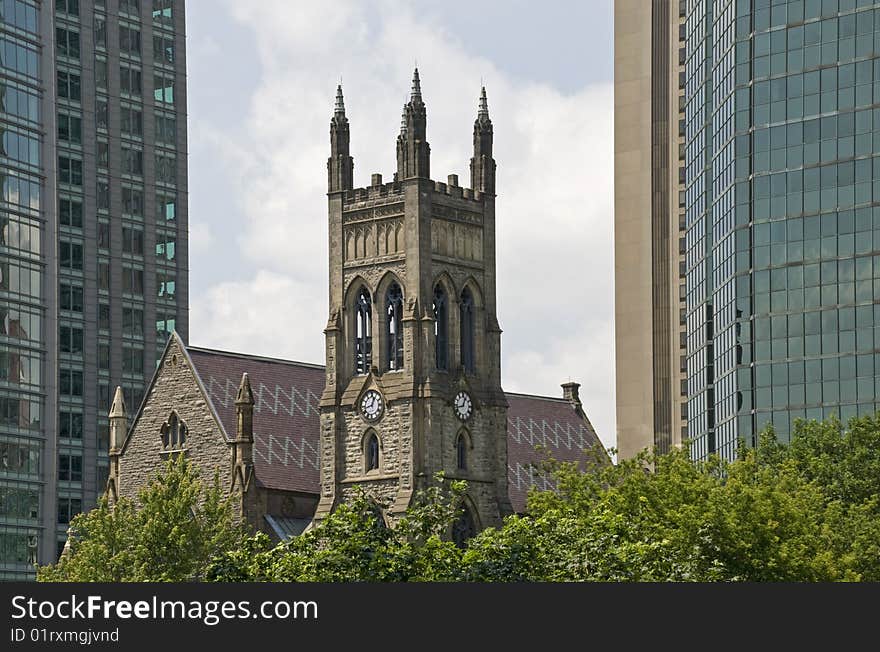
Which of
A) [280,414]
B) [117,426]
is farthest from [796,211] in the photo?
[117,426]

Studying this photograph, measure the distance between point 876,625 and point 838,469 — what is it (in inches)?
2123

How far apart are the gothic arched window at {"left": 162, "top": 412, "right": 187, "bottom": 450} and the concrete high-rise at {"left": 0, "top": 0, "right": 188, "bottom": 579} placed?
2473cm

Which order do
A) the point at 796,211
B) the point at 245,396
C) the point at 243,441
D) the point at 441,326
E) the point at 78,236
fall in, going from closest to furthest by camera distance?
the point at 796,211 → the point at 243,441 → the point at 245,396 → the point at 441,326 → the point at 78,236

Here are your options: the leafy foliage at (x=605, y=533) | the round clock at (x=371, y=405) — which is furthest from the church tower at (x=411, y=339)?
the leafy foliage at (x=605, y=533)

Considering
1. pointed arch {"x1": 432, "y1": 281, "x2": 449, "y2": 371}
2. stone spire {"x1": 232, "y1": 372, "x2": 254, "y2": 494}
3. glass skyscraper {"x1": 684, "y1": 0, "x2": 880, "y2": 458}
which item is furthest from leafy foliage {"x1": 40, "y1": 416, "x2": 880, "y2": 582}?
pointed arch {"x1": 432, "y1": 281, "x2": 449, "y2": 371}

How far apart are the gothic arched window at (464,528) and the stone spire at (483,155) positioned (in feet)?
64.3

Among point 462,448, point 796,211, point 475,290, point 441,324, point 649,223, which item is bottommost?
point 462,448

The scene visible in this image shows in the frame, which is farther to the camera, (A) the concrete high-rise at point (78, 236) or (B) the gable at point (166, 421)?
(A) the concrete high-rise at point (78, 236)

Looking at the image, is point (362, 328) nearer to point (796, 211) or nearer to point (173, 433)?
point (173, 433)

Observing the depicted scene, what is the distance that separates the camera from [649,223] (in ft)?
431

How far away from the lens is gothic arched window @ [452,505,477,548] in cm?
12163

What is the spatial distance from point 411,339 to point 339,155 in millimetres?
13598

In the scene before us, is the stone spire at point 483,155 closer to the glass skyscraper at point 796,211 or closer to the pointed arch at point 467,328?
the pointed arch at point 467,328

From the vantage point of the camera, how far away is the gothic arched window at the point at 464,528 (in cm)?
12163
